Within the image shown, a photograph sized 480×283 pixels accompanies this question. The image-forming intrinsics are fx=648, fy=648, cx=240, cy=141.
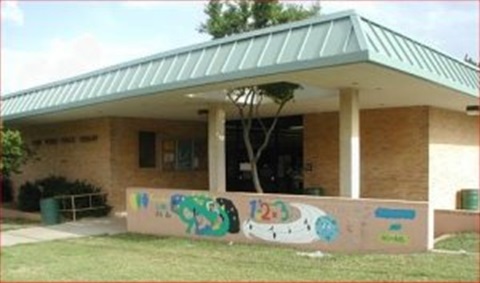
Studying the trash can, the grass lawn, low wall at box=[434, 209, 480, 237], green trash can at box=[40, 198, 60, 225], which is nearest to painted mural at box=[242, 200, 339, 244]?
the grass lawn

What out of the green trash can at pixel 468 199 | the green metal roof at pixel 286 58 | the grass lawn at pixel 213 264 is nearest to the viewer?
the grass lawn at pixel 213 264

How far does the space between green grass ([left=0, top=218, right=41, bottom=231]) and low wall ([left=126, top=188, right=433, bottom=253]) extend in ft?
13.0

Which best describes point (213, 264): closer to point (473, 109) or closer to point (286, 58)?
point (286, 58)

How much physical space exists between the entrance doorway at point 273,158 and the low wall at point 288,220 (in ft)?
23.3

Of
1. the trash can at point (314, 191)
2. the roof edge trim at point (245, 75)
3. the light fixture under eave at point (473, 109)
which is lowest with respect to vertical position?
the trash can at point (314, 191)

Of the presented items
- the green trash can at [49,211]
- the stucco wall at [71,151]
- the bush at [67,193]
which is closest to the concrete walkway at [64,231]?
the green trash can at [49,211]

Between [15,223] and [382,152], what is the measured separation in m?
10.8

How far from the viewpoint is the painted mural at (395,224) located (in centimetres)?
1124

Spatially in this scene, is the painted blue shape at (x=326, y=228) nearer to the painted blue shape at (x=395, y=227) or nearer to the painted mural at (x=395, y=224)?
the painted mural at (x=395, y=224)

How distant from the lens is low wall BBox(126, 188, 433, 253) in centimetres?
1131

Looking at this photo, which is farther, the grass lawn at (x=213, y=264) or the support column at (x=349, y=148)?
the support column at (x=349, y=148)

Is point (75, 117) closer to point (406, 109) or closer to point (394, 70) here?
point (406, 109)

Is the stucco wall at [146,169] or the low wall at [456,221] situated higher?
the stucco wall at [146,169]

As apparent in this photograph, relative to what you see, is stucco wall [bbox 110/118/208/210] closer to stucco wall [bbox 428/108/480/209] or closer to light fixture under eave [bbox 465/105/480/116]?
stucco wall [bbox 428/108/480/209]
